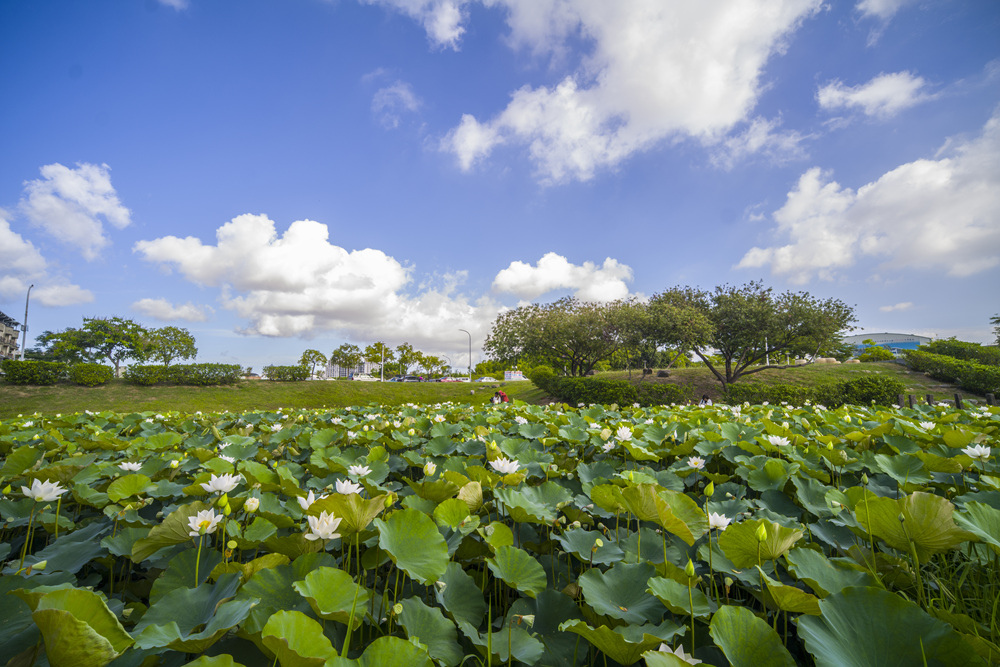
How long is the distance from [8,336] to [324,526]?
366ft

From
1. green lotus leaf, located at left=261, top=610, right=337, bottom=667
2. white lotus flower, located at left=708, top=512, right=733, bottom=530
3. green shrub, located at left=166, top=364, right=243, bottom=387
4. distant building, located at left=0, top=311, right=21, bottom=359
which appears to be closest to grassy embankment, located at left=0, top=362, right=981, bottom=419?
green shrub, located at left=166, top=364, right=243, bottom=387

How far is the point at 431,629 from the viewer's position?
3.55 feet

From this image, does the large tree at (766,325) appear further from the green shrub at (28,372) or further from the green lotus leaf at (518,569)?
the green shrub at (28,372)

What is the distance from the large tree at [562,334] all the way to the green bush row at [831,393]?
815cm

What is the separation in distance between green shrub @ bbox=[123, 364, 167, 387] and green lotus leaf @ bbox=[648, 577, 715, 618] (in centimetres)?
2989

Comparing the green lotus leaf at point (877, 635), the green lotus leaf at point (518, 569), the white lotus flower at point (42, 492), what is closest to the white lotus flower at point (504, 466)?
the green lotus leaf at point (518, 569)

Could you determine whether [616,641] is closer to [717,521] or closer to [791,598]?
[791,598]

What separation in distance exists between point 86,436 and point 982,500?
18.3 ft

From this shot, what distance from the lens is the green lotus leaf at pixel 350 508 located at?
1175mm

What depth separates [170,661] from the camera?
99cm

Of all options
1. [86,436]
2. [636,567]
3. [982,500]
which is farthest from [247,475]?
[982,500]

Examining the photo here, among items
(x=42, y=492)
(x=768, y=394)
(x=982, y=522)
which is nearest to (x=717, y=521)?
(x=982, y=522)

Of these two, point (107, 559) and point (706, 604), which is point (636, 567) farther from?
point (107, 559)

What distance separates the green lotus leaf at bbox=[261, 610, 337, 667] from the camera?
0.79 meters
